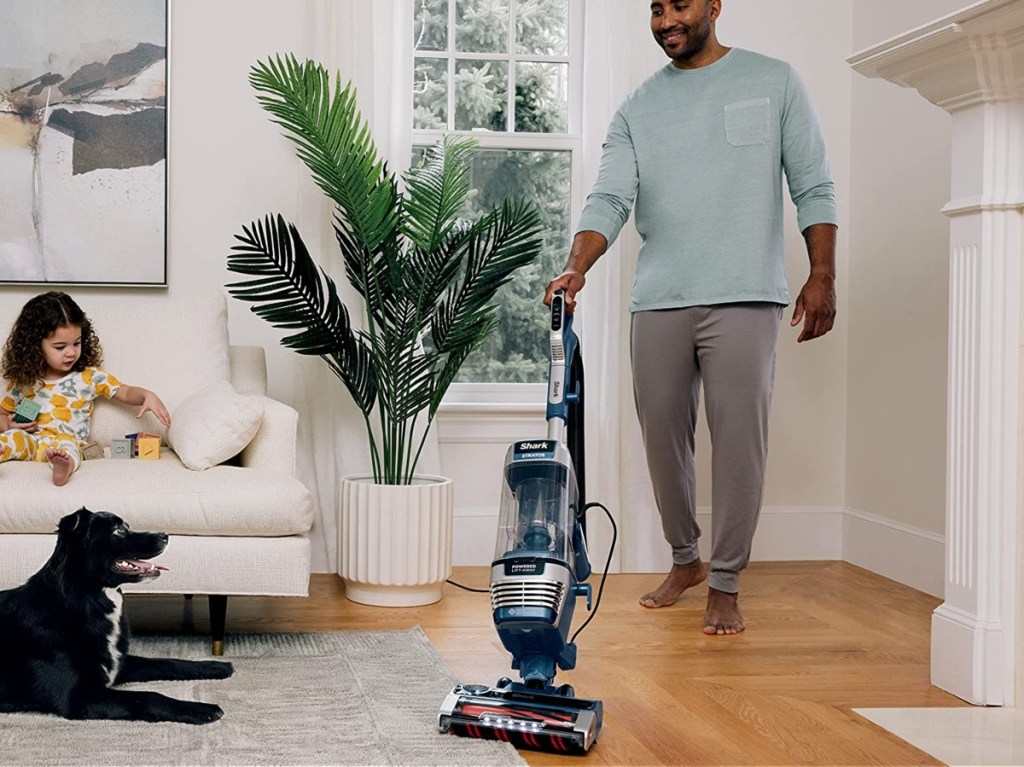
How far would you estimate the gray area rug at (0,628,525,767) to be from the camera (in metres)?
2.01

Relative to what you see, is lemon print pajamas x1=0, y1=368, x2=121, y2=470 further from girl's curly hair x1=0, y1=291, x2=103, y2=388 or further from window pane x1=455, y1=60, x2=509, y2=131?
window pane x1=455, y1=60, x2=509, y2=131

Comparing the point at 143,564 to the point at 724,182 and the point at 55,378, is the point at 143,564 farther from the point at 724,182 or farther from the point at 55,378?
the point at 724,182

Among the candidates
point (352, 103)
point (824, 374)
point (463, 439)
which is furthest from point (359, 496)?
point (824, 374)

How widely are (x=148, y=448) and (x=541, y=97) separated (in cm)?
193

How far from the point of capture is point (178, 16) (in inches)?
153

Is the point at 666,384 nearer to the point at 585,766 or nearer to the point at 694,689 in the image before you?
the point at 694,689

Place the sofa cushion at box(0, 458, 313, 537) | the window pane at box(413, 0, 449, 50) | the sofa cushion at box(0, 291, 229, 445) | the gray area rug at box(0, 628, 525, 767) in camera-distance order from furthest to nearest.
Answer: the window pane at box(413, 0, 449, 50) → the sofa cushion at box(0, 291, 229, 445) → the sofa cushion at box(0, 458, 313, 537) → the gray area rug at box(0, 628, 525, 767)

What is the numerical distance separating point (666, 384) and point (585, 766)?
143 cm

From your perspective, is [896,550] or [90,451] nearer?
[90,451]

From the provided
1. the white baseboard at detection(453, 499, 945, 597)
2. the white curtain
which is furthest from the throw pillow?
the white baseboard at detection(453, 499, 945, 597)

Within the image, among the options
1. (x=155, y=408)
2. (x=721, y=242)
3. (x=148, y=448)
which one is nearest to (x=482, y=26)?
(x=721, y=242)

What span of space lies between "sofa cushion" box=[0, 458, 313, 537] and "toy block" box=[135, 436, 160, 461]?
25 cm

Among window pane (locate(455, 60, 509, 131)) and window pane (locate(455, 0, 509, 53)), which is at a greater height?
window pane (locate(455, 0, 509, 53))

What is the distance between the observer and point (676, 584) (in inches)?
134
